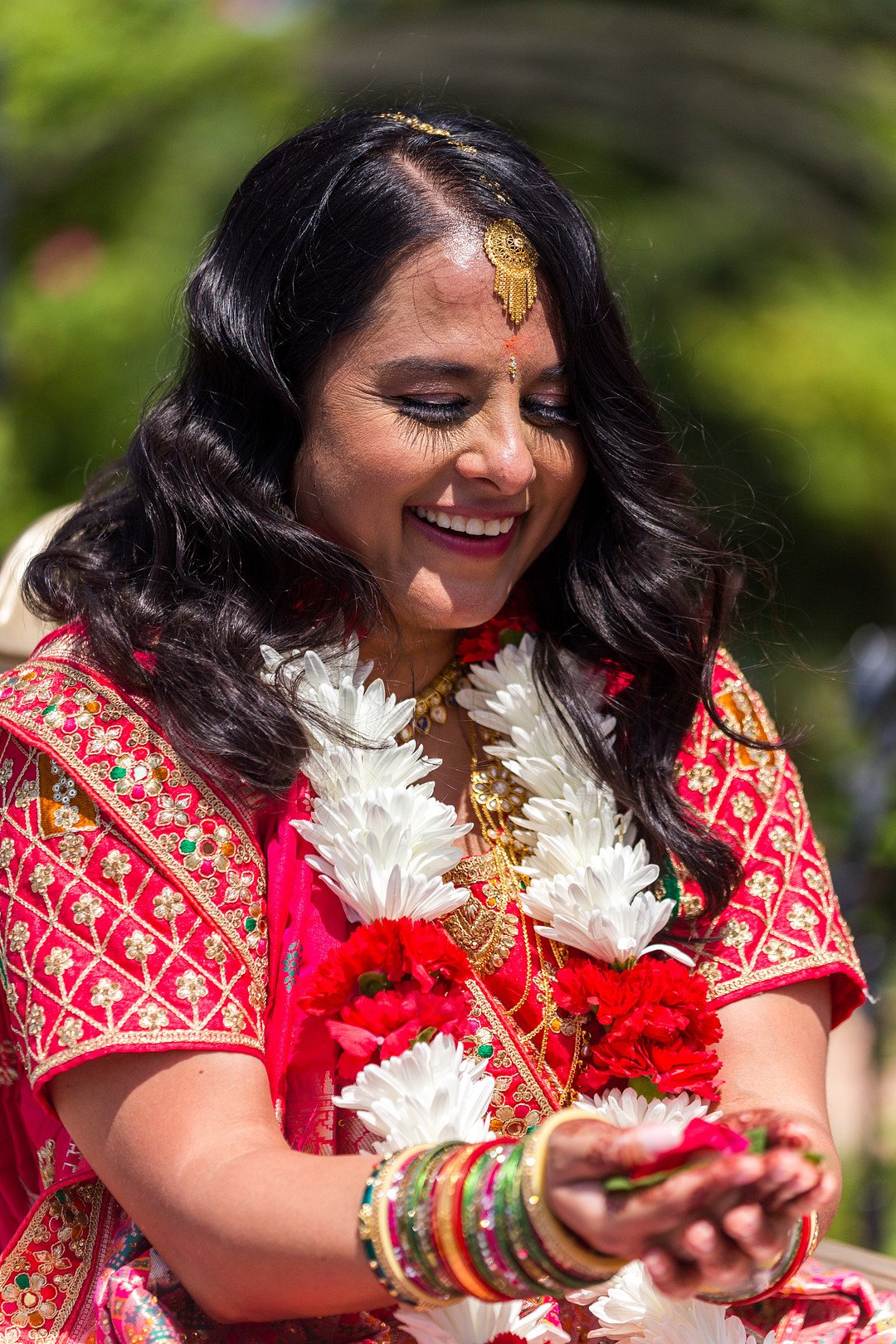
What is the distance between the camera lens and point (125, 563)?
7.41ft

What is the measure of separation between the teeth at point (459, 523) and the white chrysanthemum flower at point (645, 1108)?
81 cm

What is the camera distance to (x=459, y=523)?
217 cm

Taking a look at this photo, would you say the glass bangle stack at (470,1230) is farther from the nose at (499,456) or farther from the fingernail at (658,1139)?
the nose at (499,456)

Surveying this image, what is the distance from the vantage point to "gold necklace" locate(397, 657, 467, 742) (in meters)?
2.38

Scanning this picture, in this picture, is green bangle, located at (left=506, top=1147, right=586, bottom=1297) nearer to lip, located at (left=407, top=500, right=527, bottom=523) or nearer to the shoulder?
the shoulder

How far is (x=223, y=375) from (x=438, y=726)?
632 millimetres

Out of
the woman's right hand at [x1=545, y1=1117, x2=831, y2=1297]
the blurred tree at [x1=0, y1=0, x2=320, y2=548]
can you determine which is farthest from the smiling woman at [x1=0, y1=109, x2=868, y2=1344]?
the blurred tree at [x1=0, y1=0, x2=320, y2=548]

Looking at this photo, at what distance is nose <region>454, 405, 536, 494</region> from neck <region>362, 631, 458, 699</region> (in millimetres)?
291

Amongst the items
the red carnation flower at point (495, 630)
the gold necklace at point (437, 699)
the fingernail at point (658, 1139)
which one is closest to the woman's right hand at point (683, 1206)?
the fingernail at point (658, 1139)

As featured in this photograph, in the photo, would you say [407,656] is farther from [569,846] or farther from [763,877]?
[763,877]

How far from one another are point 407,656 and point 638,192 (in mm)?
7035

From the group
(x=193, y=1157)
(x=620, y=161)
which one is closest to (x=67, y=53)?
(x=620, y=161)

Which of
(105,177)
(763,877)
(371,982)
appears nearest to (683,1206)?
(371,982)

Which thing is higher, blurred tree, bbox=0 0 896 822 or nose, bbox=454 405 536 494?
nose, bbox=454 405 536 494
